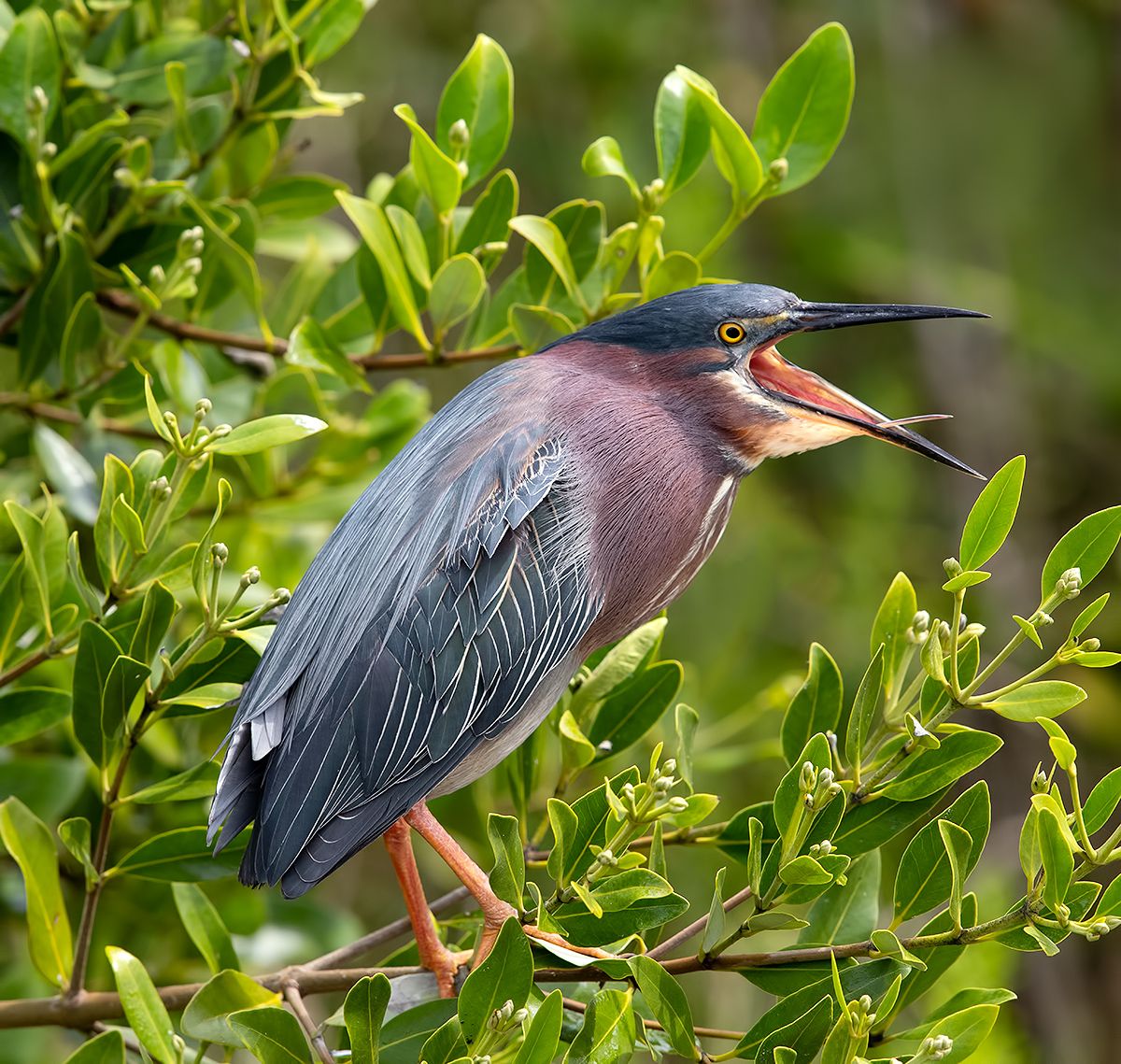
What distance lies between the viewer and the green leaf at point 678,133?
2.05 metres

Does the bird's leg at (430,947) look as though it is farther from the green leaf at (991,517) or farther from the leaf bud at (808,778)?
the green leaf at (991,517)

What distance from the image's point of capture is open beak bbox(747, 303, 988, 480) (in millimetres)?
1886

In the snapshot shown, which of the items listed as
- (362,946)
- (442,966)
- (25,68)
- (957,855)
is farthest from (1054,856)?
(25,68)

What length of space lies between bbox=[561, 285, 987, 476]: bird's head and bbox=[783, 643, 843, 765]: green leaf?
0.33 metres

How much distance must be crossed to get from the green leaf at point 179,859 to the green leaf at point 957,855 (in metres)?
0.94

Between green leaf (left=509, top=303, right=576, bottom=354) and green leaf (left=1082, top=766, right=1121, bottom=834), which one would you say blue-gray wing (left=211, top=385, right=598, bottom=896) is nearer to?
green leaf (left=509, top=303, right=576, bottom=354)

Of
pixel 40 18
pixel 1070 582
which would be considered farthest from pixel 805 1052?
pixel 40 18

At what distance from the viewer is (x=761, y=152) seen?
2.13 meters

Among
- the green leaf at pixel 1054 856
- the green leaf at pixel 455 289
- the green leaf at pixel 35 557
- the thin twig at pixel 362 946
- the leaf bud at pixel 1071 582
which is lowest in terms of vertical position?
the thin twig at pixel 362 946

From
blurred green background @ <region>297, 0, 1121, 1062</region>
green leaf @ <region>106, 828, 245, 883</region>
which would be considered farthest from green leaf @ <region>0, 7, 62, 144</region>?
blurred green background @ <region>297, 0, 1121, 1062</region>

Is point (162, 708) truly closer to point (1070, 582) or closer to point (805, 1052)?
point (805, 1052)

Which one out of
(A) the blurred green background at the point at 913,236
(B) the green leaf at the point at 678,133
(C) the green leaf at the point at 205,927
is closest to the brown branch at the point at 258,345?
(B) the green leaf at the point at 678,133

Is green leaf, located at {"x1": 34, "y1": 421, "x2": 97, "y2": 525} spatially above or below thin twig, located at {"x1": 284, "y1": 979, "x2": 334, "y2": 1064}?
above

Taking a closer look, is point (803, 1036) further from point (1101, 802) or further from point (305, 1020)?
point (305, 1020)
